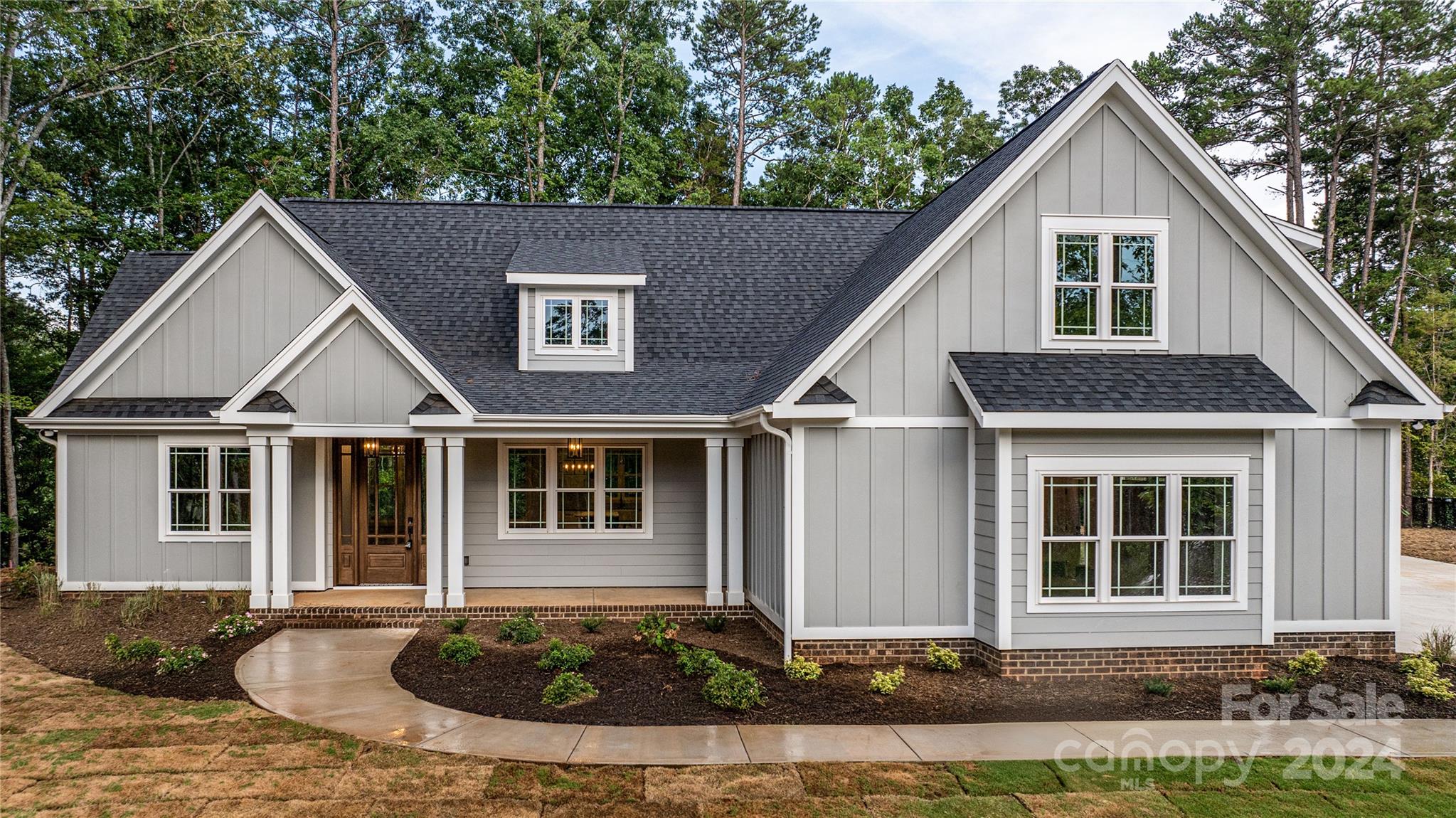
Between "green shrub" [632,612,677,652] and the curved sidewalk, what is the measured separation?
2188 millimetres

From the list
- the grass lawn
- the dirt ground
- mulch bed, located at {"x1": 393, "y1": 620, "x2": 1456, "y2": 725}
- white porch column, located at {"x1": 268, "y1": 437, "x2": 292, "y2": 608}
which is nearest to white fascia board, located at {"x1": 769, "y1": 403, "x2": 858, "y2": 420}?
mulch bed, located at {"x1": 393, "y1": 620, "x2": 1456, "y2": 725}

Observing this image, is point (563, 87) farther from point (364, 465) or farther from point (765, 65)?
point (364, 465)

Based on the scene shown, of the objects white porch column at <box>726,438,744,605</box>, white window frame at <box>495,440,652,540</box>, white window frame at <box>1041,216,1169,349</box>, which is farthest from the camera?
white window frame at <box>495,440,652,540</box>

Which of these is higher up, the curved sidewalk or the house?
the house

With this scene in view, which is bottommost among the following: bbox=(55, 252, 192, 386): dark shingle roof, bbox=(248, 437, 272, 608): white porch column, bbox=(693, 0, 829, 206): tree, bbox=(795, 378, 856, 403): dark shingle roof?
bbox=(248, 437, 272, 608): white porch column

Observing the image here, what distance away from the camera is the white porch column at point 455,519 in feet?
32.4

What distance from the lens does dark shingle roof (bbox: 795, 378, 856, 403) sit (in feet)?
25.8

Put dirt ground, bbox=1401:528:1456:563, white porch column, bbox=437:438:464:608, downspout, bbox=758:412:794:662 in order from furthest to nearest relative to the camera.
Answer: dirt ground, bbox=1401:528:1456:563, white porch column, bbox=437:438:464:608, downspout, bbox=758:412:794:662

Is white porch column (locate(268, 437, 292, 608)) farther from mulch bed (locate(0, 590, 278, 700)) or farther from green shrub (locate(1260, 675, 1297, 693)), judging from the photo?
green shrub (locate(1260, 675, 1297, 693))

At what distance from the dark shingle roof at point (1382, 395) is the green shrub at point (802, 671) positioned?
682cm

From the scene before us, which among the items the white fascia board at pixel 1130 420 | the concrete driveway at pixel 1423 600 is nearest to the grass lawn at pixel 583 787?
the white fascia board at pixel 1130 420

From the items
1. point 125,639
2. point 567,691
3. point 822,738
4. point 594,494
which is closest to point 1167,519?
point 822,738

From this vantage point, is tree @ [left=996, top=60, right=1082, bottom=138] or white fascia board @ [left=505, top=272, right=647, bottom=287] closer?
white fascia board @ [left=505, top=272, right=647, bottom=287]

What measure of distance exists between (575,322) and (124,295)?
25.5 feet
